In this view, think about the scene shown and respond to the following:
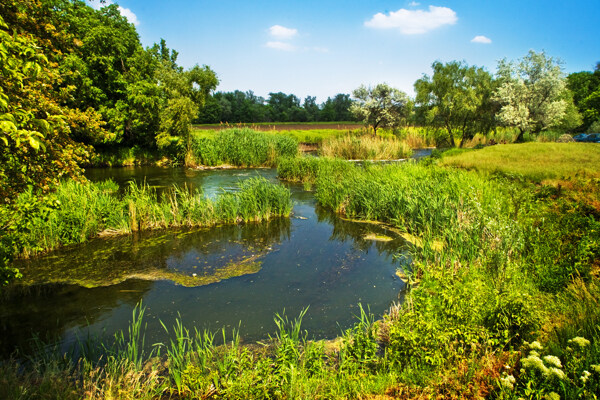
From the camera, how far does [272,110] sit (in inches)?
3942

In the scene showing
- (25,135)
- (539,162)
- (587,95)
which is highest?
(587,95)

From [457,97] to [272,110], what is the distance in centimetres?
7979

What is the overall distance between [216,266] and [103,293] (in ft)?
7.80

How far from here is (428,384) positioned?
3.70 metres

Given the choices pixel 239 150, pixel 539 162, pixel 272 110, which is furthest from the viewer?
pixel 272 110

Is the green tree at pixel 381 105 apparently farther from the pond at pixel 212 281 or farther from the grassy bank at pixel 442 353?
the grassy bank at pixel 442 353

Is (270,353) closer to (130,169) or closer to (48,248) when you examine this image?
(48,248)

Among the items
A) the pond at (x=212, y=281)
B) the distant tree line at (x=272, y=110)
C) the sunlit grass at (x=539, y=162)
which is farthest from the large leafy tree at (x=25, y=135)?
the distant tree line at (x=272, y=110)

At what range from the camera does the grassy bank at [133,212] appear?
9.02m

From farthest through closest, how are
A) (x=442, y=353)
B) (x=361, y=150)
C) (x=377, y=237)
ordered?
1. (x=361, y=150)
2. (x=377, y=237)
3. (x=442, y=353)

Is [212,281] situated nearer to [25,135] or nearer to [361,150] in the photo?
[25,135]

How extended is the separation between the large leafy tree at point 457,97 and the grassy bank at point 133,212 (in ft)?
61.3

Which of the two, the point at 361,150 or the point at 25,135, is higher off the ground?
the point at 25,135

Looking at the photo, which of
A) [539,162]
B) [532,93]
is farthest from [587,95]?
[539,162]
